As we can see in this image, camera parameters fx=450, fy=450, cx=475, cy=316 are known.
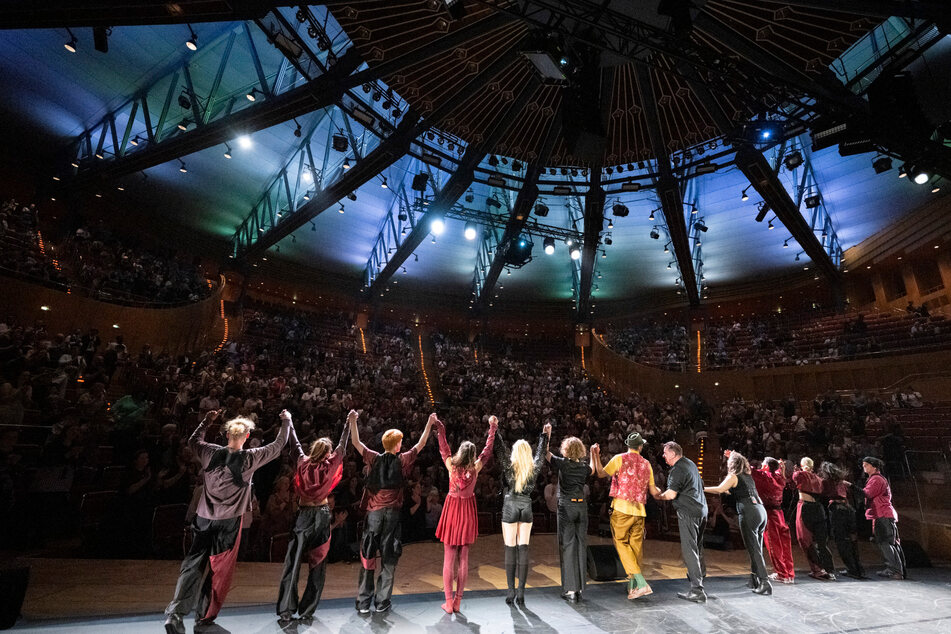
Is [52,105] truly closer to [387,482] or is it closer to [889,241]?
[387,482]

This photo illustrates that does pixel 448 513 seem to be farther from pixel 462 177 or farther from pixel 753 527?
pixel 462 177

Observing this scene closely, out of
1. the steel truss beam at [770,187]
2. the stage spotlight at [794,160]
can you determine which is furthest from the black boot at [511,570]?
the stage spotlight at [794,160]

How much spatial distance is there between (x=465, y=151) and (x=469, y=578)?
35.7ft

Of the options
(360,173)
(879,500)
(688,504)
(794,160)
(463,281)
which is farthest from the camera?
(463,281)

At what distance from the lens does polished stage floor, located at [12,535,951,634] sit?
3.35 meters

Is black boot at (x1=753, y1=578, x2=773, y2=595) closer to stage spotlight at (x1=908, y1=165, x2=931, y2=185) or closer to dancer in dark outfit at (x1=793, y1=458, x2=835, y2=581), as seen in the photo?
dancer in dark outfit at (x1=793, y1=458, x2=835, y2=581)

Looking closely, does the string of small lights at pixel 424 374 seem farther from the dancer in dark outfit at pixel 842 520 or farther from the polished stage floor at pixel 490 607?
the dancer in dark outfit at pixel 842 520

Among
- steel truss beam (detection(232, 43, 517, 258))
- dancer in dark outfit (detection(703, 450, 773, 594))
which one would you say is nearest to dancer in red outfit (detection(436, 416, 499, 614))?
dancer in dark outfit (detection(703, 450, 773, 594))

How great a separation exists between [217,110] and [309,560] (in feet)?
37.8

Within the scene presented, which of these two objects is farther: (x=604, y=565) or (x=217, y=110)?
(x=217, y=110)

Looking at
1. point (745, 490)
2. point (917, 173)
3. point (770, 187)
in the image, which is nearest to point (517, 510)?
point (745, 490)

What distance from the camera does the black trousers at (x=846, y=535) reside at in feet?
18.7

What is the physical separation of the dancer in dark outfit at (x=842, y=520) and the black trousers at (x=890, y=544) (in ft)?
1.06

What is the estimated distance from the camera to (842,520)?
229 inches
